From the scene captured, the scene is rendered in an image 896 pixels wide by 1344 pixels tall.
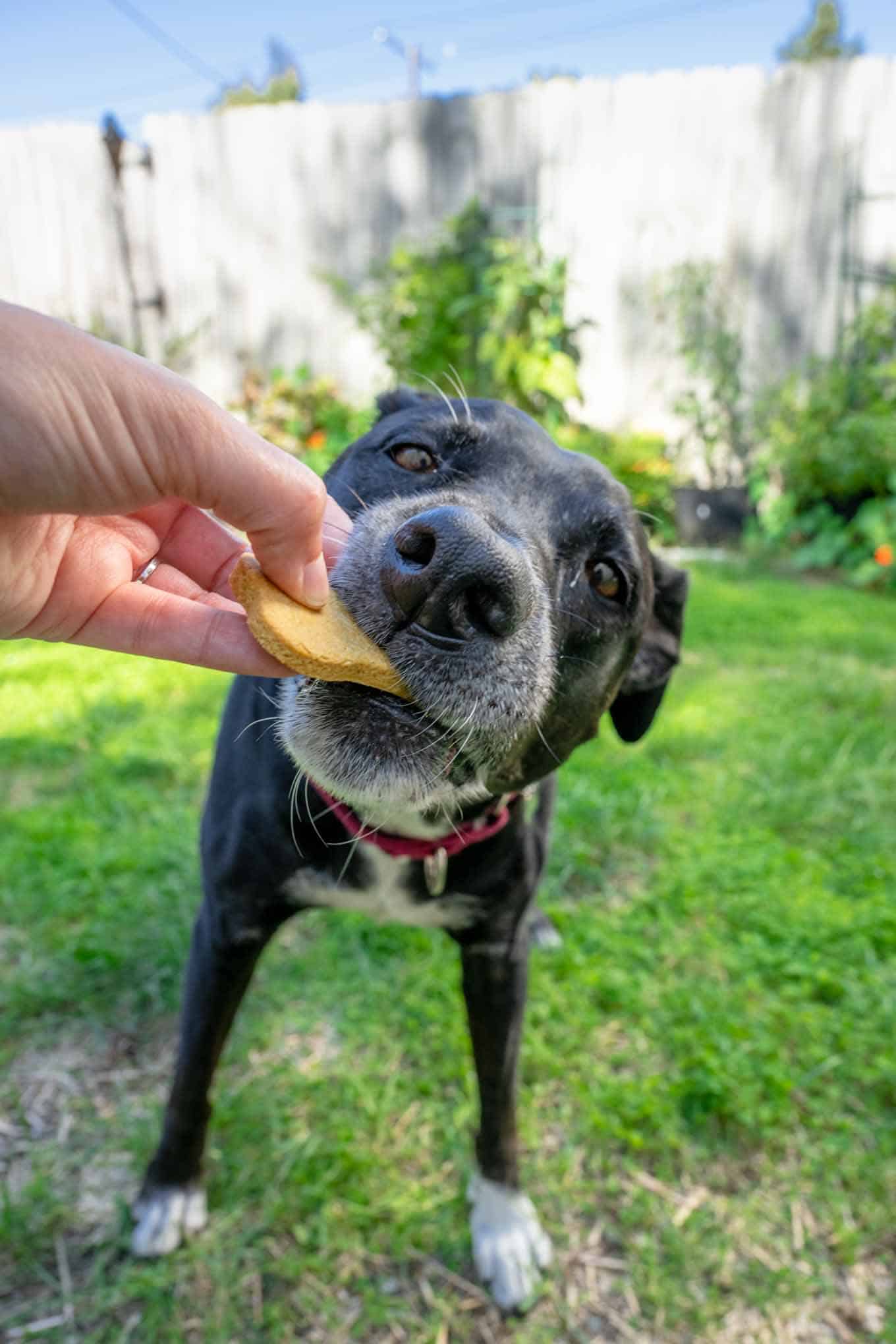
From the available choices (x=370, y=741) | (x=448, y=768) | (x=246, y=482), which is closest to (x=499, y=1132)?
(x=448, y=768)

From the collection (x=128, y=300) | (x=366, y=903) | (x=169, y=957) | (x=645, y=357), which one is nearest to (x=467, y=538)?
(x=366, y=903)

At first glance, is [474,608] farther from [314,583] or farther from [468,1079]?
[468,1079]

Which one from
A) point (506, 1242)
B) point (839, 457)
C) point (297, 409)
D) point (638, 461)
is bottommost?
point (506, 1242)

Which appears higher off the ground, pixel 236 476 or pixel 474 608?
pixel 236 476

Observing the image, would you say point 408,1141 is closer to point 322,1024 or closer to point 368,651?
point 322,1024

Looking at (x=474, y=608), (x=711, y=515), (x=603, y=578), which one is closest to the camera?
(x=474, y=608)

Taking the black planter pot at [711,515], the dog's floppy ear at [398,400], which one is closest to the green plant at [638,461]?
the black planter pot at [711,515]

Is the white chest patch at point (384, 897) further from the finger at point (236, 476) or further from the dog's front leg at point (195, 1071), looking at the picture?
the finger at point (236, 476)
